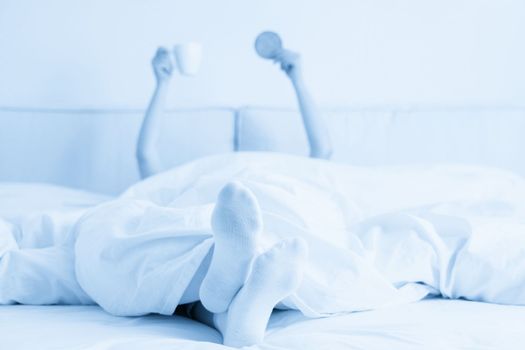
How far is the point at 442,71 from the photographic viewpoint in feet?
7.54

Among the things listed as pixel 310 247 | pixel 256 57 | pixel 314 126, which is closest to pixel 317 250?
pixel 310 247

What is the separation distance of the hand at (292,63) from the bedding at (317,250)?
61 cm

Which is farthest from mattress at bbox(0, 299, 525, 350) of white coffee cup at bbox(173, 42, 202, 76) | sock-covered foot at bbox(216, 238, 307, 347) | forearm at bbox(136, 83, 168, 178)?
white coffee cup at bbox(173, 42, 202, 76)

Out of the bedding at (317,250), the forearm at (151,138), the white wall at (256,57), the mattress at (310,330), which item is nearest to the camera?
the mattress at (310,330)

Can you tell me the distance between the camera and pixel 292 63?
199 cm

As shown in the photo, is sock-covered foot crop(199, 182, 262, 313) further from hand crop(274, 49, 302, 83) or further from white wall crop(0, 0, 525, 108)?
white wall crop(0, 0, 525, 108)

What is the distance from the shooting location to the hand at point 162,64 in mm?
1961

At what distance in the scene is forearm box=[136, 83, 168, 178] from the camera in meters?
1.90

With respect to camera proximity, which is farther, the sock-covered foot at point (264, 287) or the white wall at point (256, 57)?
the white wall at point (256, 57)

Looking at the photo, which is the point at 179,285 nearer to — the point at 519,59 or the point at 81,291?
the point at 81,291

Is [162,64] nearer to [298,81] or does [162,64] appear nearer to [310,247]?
[298,81]

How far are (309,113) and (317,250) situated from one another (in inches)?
36.9

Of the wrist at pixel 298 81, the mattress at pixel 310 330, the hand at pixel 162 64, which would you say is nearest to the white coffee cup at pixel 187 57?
the hand at pixel 162 64

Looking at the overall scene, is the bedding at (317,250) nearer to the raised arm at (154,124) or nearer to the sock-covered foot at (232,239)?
the sock-covered foot at (232,239)
